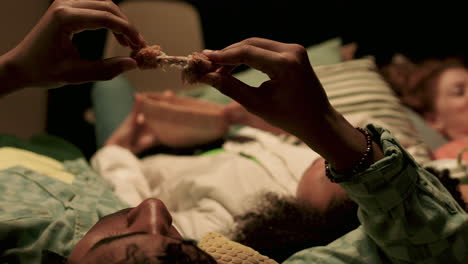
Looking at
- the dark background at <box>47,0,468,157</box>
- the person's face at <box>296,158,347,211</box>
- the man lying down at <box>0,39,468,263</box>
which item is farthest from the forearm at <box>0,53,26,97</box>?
the dark background at <box>47,0,468,157</box>

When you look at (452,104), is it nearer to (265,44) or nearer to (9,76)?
(265,44)

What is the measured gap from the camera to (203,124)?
56.9 inches

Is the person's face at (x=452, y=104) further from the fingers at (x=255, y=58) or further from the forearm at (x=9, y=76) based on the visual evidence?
the forearm at (x=9, y=76)

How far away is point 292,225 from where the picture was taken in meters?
0.90

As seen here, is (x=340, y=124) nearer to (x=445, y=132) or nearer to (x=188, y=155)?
(x=188, y=155)

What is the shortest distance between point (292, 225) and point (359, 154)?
310mm

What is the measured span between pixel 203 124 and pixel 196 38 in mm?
405

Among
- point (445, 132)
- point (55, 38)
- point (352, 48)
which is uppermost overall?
point (55, 38)

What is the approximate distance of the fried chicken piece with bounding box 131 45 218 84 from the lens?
608 millimetres

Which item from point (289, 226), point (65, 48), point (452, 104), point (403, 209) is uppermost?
point (65, 48)

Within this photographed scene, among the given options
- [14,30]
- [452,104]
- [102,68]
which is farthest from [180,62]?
[452,104]

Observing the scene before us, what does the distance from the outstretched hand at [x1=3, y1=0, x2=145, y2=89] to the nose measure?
7.8 inches

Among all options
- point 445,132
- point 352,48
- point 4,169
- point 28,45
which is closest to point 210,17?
point 352,48

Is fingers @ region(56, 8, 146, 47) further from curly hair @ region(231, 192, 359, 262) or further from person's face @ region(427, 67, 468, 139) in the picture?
person's face @ region(427, 67, 468, 139)
